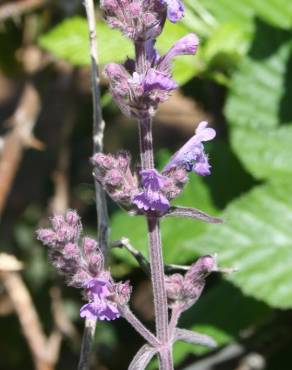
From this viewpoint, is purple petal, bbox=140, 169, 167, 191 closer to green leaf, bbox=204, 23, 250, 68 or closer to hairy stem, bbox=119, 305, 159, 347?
hairy stem, bbox=119, 305, 159, 347

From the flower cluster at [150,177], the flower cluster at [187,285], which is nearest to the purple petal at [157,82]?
the flower cluster at [150,177]

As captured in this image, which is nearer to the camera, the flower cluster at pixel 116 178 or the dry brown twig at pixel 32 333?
the flower cluster at pixel 116 178

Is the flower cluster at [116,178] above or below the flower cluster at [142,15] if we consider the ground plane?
below

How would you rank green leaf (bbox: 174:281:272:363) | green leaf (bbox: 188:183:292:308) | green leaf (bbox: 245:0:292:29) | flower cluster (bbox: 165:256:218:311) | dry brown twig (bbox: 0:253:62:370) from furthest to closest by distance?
dry brown twig (bbox: 0:253:62:370) → green leaf (bbox: 245:0:292:29) → green leaf (bbox: 174:281:272:363) → green leaf (bbox: 188:183:292:308) → flower cluster (bbox: 165:256:218:311)

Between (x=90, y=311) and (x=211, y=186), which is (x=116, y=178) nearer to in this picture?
(x=90, y=311)

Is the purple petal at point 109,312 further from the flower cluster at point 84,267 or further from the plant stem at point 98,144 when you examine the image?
the plant stem at point 98,144

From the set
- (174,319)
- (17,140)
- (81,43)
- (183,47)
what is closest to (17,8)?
(17,140)

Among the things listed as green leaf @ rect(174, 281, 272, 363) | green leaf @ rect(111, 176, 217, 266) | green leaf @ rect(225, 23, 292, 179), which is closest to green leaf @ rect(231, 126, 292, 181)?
green leaf @ rect(225, 23, 292, 179)

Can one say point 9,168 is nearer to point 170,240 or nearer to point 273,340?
point 170,240
